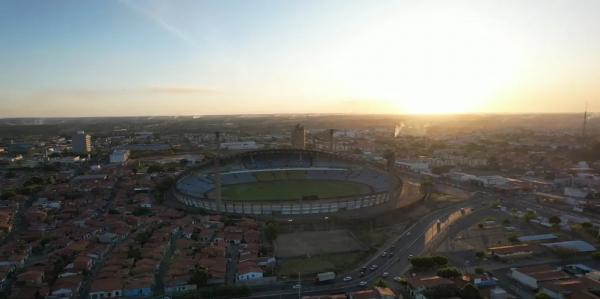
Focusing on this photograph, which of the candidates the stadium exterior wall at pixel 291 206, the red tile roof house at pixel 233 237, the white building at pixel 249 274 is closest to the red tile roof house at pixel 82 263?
the red tile roof house at pixel 233 237

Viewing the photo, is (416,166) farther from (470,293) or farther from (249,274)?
(249,274)

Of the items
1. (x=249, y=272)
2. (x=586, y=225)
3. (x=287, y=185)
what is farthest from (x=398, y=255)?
(x=287, y=185)

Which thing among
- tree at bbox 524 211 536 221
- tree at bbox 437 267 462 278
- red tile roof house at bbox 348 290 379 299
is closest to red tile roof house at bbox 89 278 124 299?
red tile roof house at bbox 348 290 379 299

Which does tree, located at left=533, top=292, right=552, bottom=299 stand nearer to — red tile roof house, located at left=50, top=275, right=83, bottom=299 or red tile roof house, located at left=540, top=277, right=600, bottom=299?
red tile roof house, located at left=540, top=277, right=600, bottom=299

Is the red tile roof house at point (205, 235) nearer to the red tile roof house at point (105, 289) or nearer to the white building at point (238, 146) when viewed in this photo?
the red tile roof house at point (105, 289)

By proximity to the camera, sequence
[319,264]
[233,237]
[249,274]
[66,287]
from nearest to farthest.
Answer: [66,287], [249,274], [319,264], [233,237]

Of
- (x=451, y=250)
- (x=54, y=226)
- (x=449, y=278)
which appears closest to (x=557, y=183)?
(x=451, y=250)
